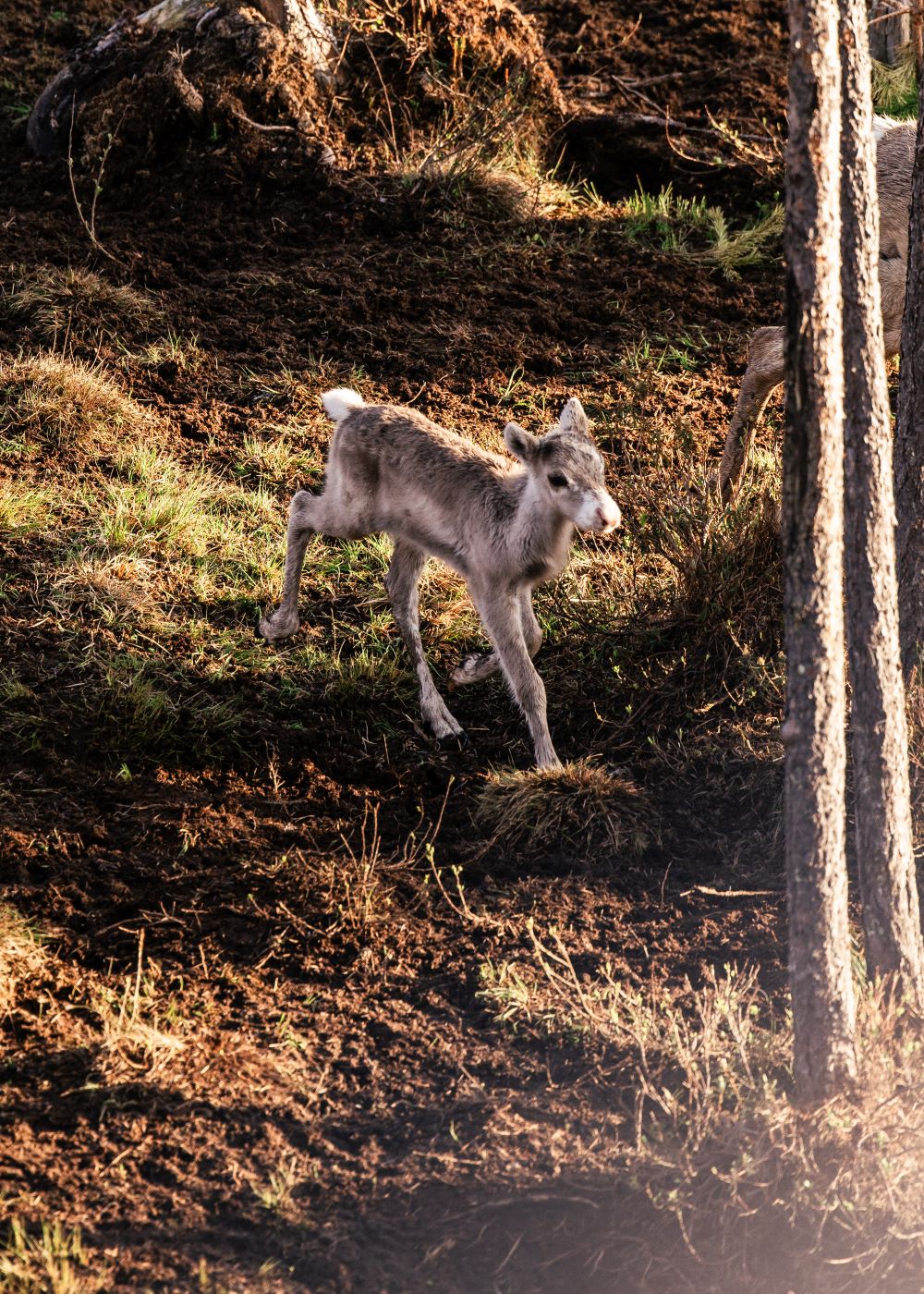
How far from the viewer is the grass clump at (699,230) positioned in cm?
955

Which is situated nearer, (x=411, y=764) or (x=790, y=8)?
(x=790, y=8)

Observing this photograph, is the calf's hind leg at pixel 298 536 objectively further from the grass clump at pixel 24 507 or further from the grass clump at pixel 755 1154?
the grass clump at pixel 755 1154

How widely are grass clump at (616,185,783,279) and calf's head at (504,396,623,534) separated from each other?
4.25 m

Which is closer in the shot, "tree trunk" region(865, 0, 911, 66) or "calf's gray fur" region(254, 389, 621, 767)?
"calf's gray fur" region(254, 389, 621, 767)

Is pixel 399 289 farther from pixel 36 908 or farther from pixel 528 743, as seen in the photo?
pixel 36 908

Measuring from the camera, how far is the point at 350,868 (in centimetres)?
520

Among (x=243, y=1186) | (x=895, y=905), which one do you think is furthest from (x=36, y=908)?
(x=895, y=905)

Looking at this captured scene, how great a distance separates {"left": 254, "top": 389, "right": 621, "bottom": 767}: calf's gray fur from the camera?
5719 millimetres

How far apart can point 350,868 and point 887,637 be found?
7.19 ft

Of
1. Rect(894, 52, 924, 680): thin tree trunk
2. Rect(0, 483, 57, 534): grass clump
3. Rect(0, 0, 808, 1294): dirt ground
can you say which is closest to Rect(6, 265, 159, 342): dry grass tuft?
Rect(0, 0, 808, 1294): dirt ground

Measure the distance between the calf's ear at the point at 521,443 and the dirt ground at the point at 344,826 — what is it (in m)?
1.15

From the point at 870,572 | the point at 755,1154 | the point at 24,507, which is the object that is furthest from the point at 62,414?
the point at 755,1154

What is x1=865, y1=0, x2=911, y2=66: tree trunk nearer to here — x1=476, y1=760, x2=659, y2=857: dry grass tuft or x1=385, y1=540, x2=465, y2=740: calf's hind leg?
x1=385, y1=540, x2=465, y2=740: calf's hind leg

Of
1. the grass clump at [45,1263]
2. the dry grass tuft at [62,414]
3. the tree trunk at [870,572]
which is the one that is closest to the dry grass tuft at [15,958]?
the grass clump at [45,1263]
